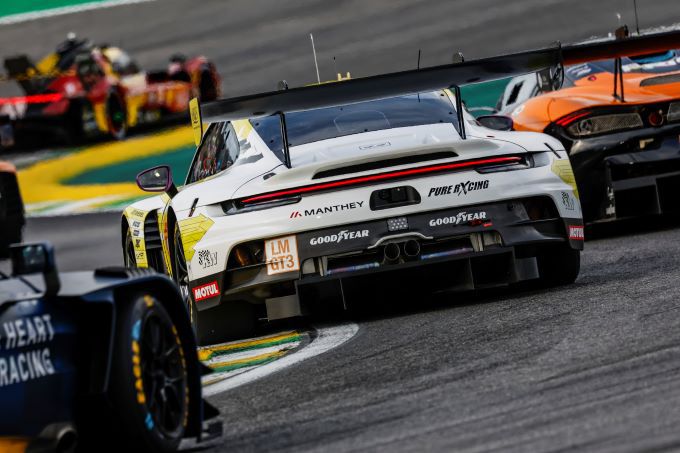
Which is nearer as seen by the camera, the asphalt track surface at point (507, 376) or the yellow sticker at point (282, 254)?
the asphalt track surface at point (507, 376)

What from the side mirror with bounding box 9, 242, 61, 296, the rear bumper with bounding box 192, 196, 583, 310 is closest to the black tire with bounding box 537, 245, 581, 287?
the rear bumper with bounding box 192, 196, 583, 310

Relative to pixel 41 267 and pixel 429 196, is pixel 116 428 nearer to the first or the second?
pixel 41 267

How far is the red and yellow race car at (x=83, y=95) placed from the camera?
2186cm

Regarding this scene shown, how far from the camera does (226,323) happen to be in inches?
312

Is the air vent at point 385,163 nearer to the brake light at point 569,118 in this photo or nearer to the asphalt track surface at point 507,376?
the asphalt track surface at point 507,376

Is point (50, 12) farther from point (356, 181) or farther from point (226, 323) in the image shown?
point (356, 181)

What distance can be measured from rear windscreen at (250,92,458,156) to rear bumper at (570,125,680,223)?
5.61 ft

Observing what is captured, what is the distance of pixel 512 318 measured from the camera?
7.13 metres

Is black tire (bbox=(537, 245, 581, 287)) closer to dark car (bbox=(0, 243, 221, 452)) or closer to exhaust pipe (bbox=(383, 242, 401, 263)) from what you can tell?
exhaust pipe (bbox=(383, 242, 401, 263))

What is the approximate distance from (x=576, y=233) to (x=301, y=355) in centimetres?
180

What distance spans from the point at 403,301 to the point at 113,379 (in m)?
4.26

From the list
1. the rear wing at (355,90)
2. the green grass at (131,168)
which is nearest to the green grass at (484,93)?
the green grass at (131,168)

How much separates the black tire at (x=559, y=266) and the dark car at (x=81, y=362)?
3.75 metres

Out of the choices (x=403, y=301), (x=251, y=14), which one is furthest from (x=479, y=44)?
(x=403, y=301)
